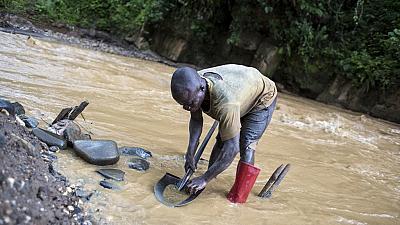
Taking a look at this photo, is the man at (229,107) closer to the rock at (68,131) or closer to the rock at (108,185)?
the rock at (108,185)

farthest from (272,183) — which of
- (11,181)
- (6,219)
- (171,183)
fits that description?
(6,219)

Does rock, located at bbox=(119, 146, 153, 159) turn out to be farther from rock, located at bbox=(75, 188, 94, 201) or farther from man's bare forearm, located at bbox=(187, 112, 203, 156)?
rock, located at bbox=(75, 188, 94, 201)

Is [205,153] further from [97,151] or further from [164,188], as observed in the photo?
[97,151]

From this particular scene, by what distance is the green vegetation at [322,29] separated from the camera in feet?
31.3

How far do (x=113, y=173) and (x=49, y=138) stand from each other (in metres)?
0.61

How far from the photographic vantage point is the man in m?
2.73

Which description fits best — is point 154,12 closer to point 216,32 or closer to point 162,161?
point 216,32

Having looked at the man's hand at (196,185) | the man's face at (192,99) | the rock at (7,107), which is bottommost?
the man's hand at (196,185)

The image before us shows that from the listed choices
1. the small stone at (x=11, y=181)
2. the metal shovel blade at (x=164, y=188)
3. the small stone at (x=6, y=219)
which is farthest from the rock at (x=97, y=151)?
the small stone at (x=6, y=219)

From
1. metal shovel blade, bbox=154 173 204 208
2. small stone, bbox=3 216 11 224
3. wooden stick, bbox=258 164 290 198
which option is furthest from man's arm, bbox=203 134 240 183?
small stone, bbox=3 216 11 224

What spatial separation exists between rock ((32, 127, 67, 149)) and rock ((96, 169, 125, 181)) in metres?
0.43

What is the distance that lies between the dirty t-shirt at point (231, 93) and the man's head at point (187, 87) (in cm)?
15

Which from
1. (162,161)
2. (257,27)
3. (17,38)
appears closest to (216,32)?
(257,27)

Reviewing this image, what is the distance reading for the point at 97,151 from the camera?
3299 mm
